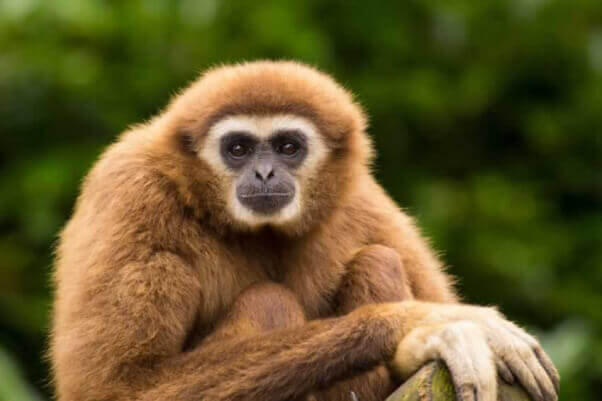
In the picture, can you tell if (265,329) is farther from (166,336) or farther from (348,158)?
(348,158)

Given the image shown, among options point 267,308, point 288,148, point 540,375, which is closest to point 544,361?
point 540,375

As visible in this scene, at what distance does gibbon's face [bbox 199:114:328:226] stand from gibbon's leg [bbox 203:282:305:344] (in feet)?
1.29

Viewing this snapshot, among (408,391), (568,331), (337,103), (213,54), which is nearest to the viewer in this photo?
(408,391)

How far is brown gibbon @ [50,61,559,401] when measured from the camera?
16.3 ft

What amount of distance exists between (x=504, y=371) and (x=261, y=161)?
1.70m

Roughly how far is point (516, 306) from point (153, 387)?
4.82 meters

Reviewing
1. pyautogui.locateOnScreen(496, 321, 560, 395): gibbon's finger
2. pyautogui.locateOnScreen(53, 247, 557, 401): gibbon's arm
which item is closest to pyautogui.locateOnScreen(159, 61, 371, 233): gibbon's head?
pyautogui.locateOnScreen(53, 247, 557, 401): gibbon's arm

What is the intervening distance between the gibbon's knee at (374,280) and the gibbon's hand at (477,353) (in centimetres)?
45

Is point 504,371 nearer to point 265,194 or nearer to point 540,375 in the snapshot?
point 540,375

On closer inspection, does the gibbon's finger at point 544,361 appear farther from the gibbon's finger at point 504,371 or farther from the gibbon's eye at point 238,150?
the gibbon's eye at point 238,150

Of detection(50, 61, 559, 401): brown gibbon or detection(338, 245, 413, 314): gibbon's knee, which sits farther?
detection(338, 245, 413, 314): gibbon's knee

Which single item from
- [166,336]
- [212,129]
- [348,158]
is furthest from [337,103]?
[166,336]

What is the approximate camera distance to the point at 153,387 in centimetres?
499

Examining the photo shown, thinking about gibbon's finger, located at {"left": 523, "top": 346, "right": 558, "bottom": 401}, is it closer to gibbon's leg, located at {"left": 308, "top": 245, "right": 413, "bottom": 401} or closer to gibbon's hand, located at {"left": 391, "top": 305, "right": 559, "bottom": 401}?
gibbon's hand, located at {"left": 391, "top": 305, "right": 559, "bottom": 401}
